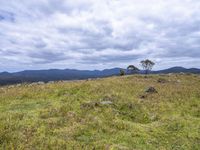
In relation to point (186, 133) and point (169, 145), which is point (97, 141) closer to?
point (169, 145)

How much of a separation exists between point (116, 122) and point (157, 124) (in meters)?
3.04

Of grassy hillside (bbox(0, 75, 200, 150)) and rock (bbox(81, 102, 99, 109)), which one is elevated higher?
rock (bbox(81, 102, 99, 109))

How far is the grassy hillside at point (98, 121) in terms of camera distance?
14852mm

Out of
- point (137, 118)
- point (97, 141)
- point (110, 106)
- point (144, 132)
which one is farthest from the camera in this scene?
point (110, 106)

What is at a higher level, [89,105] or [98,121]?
[89,105]

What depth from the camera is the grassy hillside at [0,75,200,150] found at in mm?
14852

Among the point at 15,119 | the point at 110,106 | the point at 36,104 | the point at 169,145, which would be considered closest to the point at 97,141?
the point at 169,145

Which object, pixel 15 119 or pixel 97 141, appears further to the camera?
pixel 15 119

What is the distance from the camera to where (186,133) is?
18.2 meters

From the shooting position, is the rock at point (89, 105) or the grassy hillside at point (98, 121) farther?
the rock at point (89, 105)

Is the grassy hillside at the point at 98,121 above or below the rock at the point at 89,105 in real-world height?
below

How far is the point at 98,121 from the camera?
722 inches

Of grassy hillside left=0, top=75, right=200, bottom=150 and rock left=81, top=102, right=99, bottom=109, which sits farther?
rock left=81, top=102, right=99, bottom=109

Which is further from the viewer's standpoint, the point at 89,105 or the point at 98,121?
the point at 89,105
